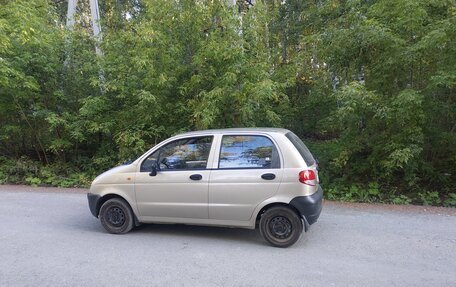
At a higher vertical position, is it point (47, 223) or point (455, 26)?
point (455, 26)

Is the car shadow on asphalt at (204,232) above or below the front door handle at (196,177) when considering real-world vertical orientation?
below

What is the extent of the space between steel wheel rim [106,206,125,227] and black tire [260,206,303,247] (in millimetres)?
2239

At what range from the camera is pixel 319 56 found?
29.2ft

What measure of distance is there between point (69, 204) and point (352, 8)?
7877 mm

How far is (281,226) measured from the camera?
5285mm

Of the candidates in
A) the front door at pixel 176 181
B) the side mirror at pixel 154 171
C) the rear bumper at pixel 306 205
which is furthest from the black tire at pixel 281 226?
the side mirror at pixel 154 171

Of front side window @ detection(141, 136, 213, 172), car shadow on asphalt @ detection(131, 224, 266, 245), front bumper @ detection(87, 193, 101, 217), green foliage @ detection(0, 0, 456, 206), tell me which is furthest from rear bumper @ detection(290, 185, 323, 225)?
front bumper @ detection(87, 193, 101, 217)

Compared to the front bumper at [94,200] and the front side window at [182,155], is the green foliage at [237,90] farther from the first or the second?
the front bumper at [94,200]

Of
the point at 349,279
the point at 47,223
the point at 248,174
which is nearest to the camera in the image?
the point at 349,279

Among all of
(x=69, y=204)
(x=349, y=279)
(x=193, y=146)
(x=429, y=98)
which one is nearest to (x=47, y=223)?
(x=69, y=204)

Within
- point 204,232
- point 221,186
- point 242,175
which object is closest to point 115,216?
point 204,232

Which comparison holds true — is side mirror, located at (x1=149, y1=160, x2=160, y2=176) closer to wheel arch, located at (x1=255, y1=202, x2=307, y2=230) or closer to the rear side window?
wheel arch, located at (x1=255, y1=202, x2=307, y2=230)

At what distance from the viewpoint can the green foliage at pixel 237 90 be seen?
7.61 meters

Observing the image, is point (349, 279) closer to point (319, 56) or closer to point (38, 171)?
point (319, 56)
